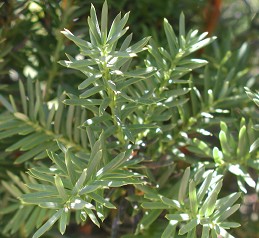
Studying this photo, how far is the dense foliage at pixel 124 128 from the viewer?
377 millimetres

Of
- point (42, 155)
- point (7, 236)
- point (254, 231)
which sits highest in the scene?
point (42, 155)

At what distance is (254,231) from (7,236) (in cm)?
29

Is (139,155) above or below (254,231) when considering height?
above

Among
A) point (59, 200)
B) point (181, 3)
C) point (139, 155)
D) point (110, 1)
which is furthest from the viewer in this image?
point (181, 3)

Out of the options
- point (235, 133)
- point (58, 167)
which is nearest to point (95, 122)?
point (58, 167)

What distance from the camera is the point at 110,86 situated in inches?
14.6

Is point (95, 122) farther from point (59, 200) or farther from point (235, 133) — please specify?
point (235, 133)

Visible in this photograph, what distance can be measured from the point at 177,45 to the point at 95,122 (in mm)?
109

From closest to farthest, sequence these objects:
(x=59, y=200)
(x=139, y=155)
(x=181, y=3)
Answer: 1. (x=59, y=200)
2. (x=139, y=155)
3. (x=181, y=3)

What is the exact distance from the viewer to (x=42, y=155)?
48 centimetres

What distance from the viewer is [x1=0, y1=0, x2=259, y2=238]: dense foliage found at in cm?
38

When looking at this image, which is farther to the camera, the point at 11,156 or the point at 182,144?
the point at 11,156

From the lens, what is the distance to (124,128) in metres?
0.41

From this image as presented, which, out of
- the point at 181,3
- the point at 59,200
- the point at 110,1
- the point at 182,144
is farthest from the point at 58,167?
the point at 181,3
